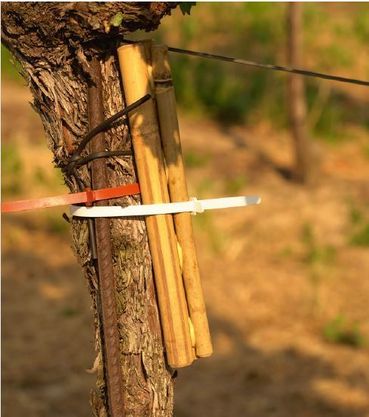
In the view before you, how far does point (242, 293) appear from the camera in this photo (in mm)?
6633

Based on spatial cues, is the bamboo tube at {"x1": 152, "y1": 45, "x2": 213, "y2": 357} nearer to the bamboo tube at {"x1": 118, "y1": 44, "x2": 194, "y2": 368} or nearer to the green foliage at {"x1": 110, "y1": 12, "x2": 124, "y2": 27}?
the bamboo tube at {"x1": 118, "y1": 44, "x2": 194, "y2": 368}

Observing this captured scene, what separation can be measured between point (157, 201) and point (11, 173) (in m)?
5.94

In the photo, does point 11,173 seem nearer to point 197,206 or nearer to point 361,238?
point 361,238

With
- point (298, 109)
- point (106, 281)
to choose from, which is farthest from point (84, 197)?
point (298, 109)

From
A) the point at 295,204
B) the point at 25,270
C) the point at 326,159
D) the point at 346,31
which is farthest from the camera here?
the point at 346,31

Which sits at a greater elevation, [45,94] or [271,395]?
[45,94]

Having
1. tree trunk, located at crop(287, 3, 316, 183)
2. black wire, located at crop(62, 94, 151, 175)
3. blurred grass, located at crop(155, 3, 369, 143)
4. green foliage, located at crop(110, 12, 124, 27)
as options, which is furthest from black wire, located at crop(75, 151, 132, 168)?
blurred grass, located at crop(155, 3, 369, 143)

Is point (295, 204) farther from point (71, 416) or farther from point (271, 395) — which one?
point (71, 416)

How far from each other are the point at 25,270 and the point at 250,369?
87.3 inches

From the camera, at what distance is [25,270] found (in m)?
7.06

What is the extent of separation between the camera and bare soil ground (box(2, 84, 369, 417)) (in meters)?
5.38

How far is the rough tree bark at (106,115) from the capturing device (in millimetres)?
2129

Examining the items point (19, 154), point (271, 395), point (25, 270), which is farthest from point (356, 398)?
point (19, 154)

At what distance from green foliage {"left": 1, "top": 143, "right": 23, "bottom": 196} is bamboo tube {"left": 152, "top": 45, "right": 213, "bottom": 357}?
18.7 ft
